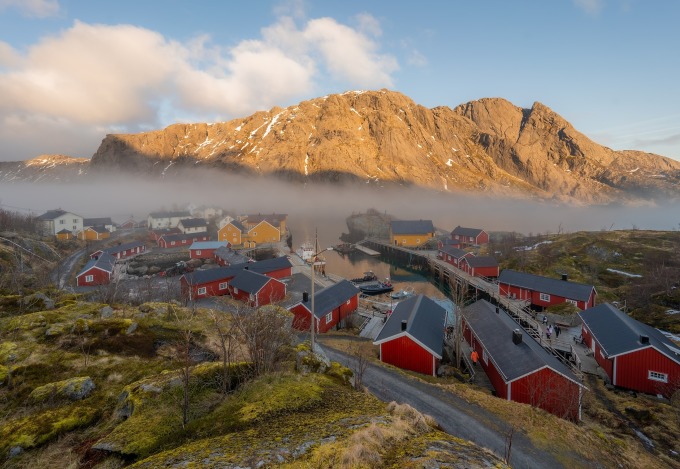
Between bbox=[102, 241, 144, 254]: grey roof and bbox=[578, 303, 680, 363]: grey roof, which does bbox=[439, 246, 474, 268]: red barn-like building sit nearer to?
bbox=[578, 303, 680, 363]: grey roof

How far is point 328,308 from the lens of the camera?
3847 cm

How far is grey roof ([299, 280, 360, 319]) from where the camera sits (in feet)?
123

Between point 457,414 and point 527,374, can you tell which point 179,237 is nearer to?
point 527,374

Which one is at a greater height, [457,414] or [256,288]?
[457,414]

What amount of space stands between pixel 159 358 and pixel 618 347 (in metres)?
34.5

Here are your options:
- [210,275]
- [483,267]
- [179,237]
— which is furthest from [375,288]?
[179,237]

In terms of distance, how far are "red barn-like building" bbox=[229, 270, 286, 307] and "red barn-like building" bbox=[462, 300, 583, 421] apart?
27.3 meters

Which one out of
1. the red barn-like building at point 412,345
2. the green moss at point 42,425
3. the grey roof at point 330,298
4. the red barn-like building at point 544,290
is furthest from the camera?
the red barn-like building at point 544,290

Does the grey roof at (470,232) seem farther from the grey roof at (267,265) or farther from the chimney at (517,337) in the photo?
the chimney at (517,337)

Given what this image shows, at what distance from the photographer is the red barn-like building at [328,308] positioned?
3725 centimetres

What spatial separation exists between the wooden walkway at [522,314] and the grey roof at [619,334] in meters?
3.10

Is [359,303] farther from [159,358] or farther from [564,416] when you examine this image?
[159,358]

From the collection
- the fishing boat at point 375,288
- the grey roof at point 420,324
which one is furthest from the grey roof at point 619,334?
the fishing boat at point 375,288

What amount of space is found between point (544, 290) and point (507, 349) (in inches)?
1061
